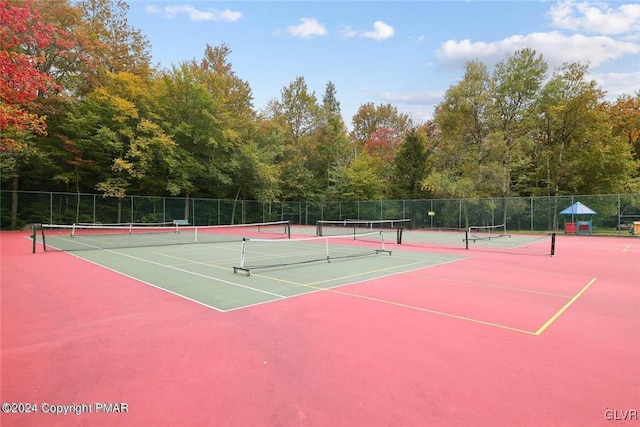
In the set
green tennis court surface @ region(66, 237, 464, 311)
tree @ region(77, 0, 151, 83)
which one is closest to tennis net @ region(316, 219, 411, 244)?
green tennis court surface @ region(66, 237, 464, 311)

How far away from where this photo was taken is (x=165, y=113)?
3105 centimetres

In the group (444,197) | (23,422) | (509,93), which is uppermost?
(509,93)

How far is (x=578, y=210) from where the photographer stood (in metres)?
26.1

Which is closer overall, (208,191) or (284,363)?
(284,363)

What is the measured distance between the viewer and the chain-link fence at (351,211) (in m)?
24.7

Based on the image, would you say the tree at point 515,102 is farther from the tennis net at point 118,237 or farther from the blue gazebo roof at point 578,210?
the tennis net at point 118,237

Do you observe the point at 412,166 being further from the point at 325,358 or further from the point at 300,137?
the point at 325,358

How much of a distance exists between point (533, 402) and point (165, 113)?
33.4 metres

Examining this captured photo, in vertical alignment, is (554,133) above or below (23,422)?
above

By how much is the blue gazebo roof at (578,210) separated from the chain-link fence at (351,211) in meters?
0.77

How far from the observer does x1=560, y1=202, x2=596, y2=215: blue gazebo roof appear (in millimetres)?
25812

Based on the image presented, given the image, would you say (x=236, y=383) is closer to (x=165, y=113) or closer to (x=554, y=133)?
(x=165, y=113)

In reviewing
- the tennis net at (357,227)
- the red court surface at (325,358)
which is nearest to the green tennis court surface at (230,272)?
the red court surface at (325,358)

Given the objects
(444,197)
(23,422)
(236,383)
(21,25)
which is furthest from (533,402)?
(444,197)
